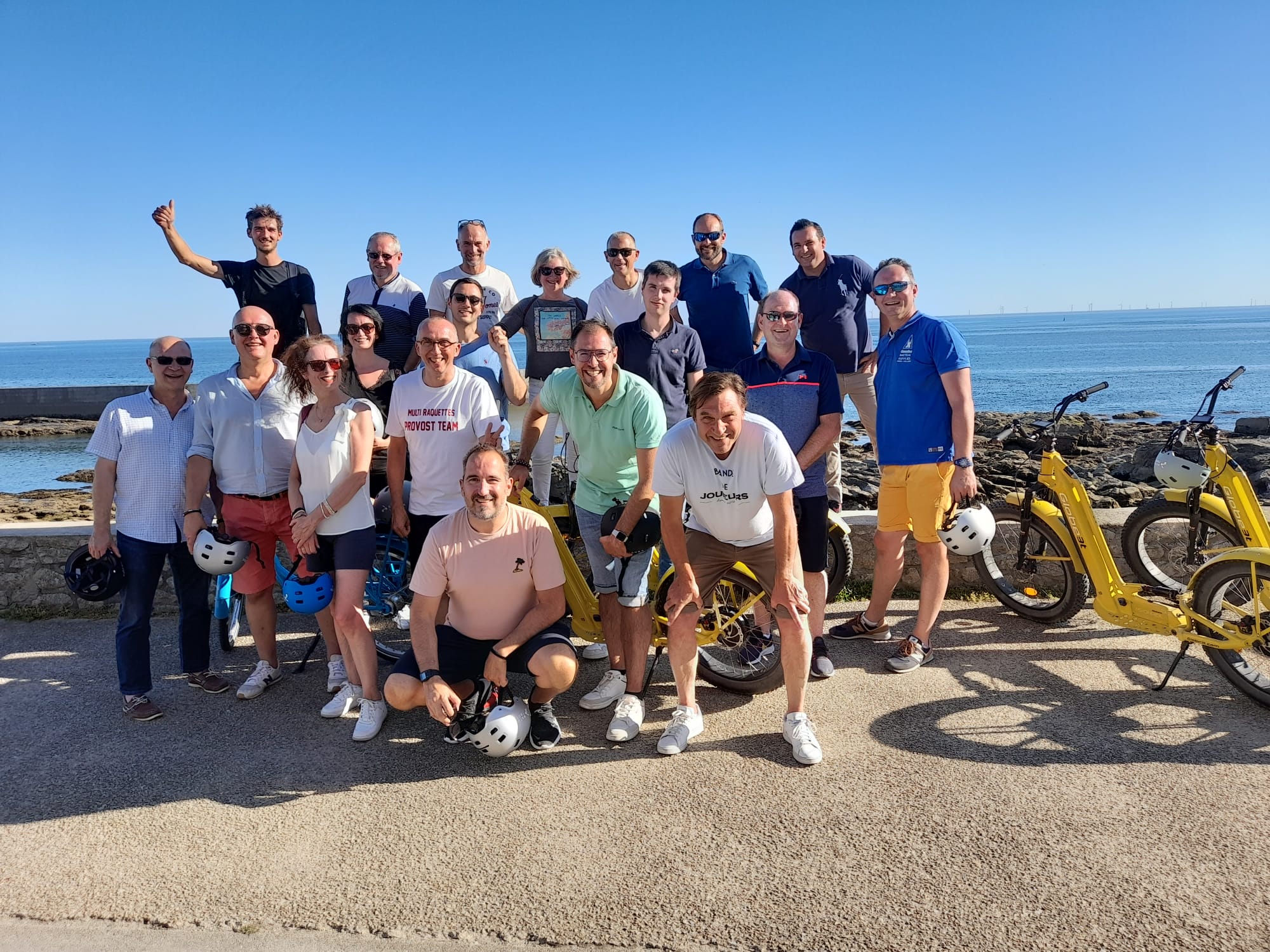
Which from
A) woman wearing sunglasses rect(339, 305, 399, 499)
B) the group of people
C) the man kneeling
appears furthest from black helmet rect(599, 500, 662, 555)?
woman wearing sunglasses rect(339, 305, 399, 499)

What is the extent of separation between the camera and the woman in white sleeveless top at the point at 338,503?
408cm

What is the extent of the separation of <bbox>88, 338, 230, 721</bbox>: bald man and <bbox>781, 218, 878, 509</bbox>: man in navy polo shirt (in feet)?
13.0

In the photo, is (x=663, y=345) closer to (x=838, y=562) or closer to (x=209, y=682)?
(x=838, y=562)

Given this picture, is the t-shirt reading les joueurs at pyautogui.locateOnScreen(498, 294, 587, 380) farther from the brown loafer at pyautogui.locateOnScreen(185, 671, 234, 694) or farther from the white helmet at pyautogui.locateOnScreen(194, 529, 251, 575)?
the brown loafer at pyautogui.locateOnScreen(185, 671, 234, 694)

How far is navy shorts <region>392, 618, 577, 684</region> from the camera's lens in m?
3.77

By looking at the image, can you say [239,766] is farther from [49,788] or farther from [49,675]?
[49,675]

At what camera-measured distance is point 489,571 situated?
3.74m

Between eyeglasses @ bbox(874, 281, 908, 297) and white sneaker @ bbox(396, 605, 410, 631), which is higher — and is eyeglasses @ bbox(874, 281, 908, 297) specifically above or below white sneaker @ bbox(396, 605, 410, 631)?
above

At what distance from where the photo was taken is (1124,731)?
3.72 meters

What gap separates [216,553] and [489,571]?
4.98 feet

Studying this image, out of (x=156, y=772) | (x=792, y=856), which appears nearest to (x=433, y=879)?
(x=792, y=856)

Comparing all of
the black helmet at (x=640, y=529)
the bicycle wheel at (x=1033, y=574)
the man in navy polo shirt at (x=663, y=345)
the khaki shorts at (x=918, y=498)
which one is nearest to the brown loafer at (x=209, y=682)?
the black helmet at (x=640, y=529)

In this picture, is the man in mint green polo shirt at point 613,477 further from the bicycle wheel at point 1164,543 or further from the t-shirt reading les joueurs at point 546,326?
the bicycle wheel at point 1164,543

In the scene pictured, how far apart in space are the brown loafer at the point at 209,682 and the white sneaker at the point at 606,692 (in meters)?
1.99
